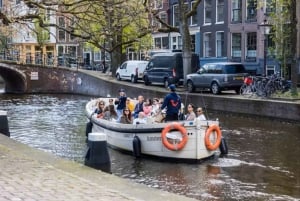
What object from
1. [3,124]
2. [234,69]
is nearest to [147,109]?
[3,124]

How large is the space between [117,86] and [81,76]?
9.34 metres

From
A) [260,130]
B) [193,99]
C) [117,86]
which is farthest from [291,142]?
[117,86]

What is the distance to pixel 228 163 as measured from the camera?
17.0 meters

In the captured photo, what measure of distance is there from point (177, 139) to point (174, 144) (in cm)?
19

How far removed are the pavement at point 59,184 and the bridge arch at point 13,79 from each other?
146ft

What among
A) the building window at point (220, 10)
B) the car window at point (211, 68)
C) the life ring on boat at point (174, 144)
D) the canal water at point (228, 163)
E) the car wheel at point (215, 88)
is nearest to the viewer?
the canal water at point (228, 163)

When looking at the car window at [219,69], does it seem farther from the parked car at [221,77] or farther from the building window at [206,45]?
the building window at [206,45]

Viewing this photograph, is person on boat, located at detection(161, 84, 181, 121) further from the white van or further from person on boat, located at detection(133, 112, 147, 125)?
the white van

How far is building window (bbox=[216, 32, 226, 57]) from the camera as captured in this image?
47.3m

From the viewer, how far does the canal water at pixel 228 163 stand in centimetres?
1350

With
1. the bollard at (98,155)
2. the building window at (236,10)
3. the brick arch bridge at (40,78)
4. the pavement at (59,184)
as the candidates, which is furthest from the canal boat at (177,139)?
the brick arch bridge at (40,78)

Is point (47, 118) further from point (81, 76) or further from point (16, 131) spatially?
point (81, 76)

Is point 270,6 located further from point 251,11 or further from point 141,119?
point 141,119

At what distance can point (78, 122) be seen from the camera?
2861 centimetres
